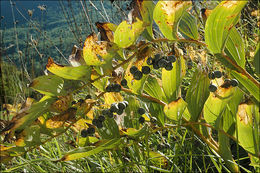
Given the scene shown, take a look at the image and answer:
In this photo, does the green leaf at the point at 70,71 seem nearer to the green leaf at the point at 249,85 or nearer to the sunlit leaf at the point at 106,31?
the sunlit leaf at the point at 106,31

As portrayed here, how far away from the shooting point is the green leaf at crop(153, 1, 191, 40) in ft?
1.51

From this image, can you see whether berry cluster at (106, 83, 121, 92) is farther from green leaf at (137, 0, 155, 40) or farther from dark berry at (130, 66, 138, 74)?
green leaf at (137, 0, 155, 40)

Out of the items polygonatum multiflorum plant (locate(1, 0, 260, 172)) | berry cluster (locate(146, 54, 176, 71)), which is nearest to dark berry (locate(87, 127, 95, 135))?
polygonatum multiflorum plant (locate(1, 0, 260, 172))

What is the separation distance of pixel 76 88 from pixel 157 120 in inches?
9.8

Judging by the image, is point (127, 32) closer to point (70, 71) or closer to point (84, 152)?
point (70, 71)

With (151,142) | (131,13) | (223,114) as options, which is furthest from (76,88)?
(151,142)

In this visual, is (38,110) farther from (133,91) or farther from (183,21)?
(183,21)

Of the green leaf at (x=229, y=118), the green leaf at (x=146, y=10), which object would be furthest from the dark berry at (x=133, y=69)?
the green leaf at (x=229, y=118)

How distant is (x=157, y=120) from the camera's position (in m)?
0.72

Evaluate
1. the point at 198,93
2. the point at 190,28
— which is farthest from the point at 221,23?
the point at 198,93

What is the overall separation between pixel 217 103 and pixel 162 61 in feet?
0.46

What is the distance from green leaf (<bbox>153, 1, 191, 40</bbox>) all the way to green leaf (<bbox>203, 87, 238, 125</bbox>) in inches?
5.9

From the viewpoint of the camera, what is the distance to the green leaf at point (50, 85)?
20.6 inches

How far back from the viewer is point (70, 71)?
521mm
